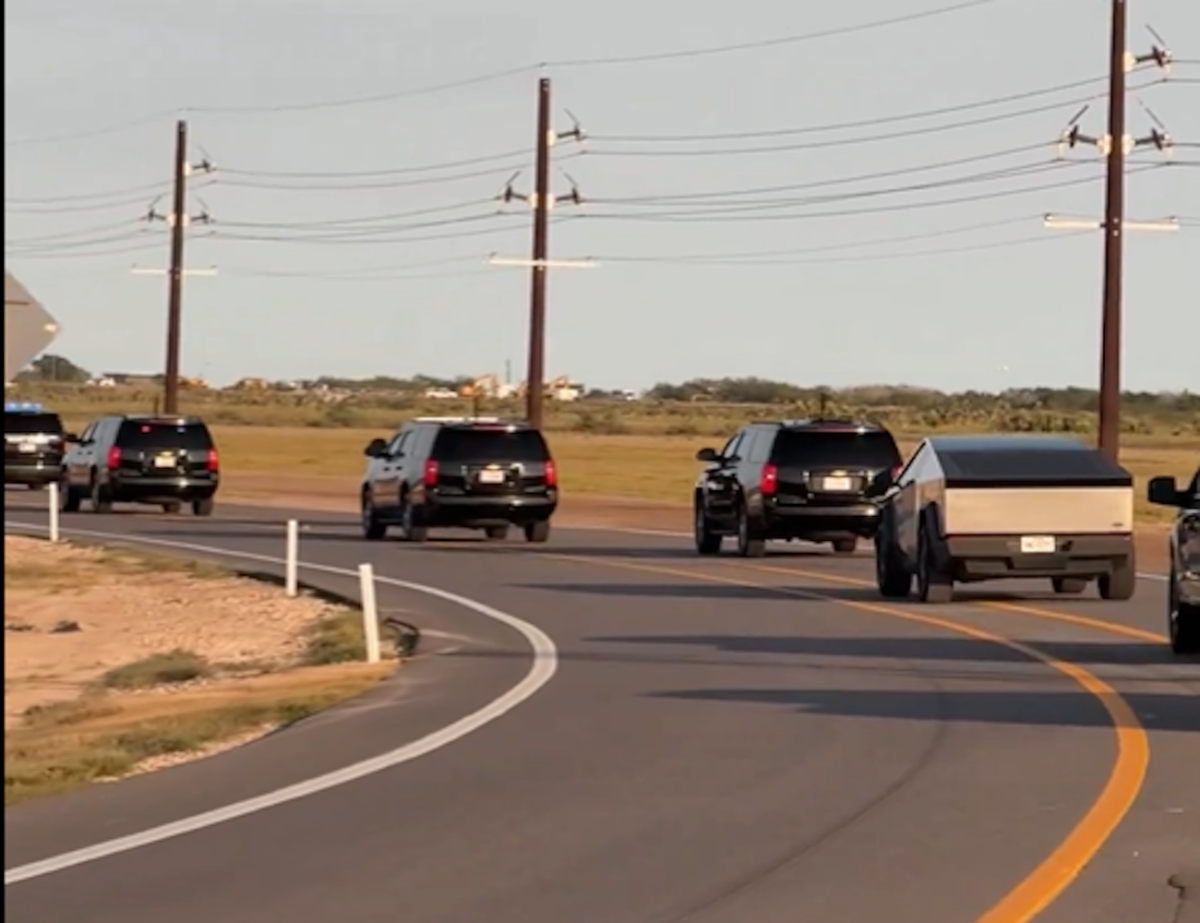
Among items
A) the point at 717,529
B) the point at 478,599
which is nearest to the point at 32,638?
the point at 478,599

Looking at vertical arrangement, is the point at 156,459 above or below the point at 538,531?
above

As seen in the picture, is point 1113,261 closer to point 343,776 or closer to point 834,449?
point 834,449

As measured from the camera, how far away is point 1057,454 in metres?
29.1

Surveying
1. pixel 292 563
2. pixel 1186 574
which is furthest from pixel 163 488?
pixel 1186 574

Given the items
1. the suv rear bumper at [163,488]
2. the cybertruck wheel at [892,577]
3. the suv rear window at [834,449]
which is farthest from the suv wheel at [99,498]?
the cybertruck wheel at [892,577]

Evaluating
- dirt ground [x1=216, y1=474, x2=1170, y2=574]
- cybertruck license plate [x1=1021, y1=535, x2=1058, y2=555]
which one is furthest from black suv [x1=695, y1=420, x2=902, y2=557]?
cybertruck license plate [x1=1021, y1=535, x2=1058, y2=555]

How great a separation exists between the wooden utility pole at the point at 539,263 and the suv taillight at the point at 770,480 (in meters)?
22.6

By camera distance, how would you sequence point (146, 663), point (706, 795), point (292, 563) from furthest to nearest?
point (292, 563) → point (146, 663) → point (706, 795)

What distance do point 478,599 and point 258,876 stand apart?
18.5 metres

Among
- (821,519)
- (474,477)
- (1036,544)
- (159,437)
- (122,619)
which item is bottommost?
(122,619)

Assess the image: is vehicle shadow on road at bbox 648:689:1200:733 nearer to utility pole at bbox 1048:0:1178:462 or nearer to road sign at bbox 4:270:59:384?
road sign at bbox 4:270:59:384

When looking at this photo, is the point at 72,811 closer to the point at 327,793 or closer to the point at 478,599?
the point at 327,793

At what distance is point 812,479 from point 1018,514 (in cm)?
892

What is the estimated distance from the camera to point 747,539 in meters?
38.3
